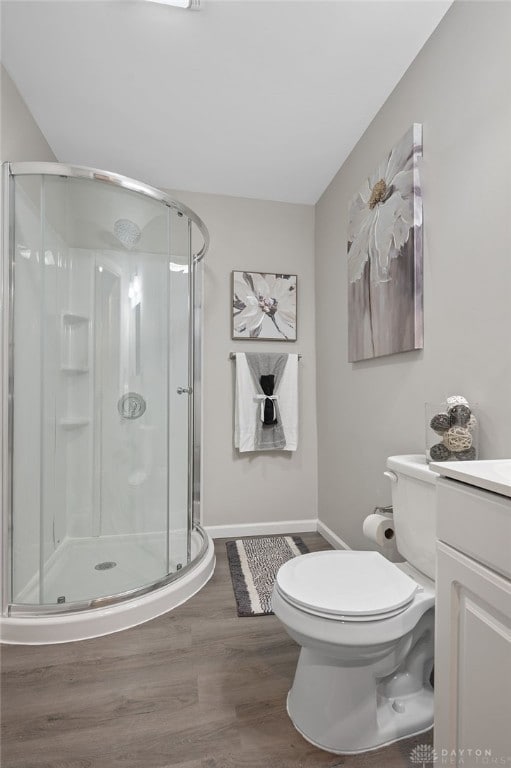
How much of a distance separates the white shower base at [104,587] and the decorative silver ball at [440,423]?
1374 millimetres

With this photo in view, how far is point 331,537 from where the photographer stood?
2547 mm

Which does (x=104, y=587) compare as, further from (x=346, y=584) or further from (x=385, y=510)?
(x=385, y=510)

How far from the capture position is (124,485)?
206 cm

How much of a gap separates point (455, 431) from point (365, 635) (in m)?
0.65

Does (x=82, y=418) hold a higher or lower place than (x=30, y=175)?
lower

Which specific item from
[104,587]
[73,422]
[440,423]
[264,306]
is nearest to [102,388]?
[73,422]

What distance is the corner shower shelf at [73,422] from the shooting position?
1.96m

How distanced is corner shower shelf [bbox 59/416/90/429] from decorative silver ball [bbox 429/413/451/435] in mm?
1631

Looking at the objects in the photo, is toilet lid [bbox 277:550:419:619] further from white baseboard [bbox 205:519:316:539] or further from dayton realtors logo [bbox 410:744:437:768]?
white baseboard [bbox 205:519:316:539]

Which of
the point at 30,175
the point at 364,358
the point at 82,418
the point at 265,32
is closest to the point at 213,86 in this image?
the point at 265,32

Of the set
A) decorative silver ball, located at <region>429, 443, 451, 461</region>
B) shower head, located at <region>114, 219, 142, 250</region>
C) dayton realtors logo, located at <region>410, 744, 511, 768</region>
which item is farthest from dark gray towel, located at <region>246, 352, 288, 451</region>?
dayton realtors logo, located at <region>410, 744, 511, 768</region>

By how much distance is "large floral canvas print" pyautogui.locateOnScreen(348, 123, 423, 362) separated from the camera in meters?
1.56

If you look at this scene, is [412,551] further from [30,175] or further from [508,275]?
[30,175]

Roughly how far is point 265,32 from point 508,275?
132 centimetres
